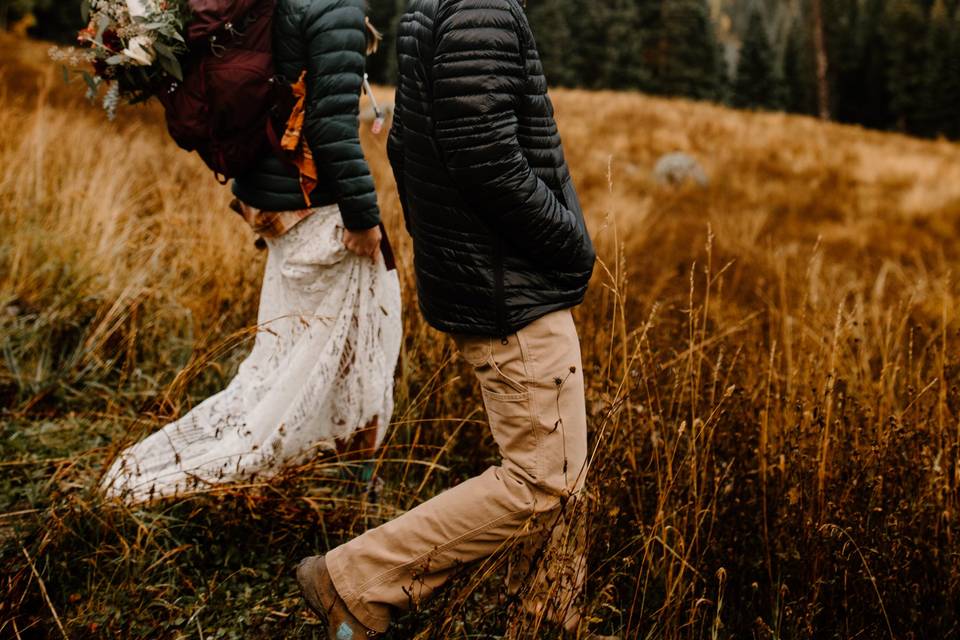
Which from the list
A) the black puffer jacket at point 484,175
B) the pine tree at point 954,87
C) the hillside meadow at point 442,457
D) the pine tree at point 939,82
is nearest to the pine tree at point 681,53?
the pine tree at point 939,82

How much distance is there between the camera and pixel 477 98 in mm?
1579

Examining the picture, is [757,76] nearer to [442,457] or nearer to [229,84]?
[442,457]

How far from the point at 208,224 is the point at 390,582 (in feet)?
10.4

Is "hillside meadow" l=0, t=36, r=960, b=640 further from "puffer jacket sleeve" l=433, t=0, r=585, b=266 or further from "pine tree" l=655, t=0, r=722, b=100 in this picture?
"pine tree" l=655, t=0, r=722, b=100

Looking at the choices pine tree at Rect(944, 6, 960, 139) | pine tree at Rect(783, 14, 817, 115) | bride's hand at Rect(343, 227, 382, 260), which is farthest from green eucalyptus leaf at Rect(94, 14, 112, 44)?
pine tree at Rect(783, 14, 817, 115)

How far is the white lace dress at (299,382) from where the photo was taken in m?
2.42

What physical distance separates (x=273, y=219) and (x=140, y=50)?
624mm

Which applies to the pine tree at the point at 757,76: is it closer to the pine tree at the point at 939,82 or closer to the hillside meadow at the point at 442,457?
the pine tree at the point at 939,82

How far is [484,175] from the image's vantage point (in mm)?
1624

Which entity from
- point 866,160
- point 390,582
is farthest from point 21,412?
point 866,160

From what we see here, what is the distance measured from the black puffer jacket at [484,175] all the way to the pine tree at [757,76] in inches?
1806

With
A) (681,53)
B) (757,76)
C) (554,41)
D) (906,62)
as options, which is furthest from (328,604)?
(757,76)

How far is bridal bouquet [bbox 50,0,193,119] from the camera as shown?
2072mm

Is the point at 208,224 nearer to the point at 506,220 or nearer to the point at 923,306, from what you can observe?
the point at 506,220
